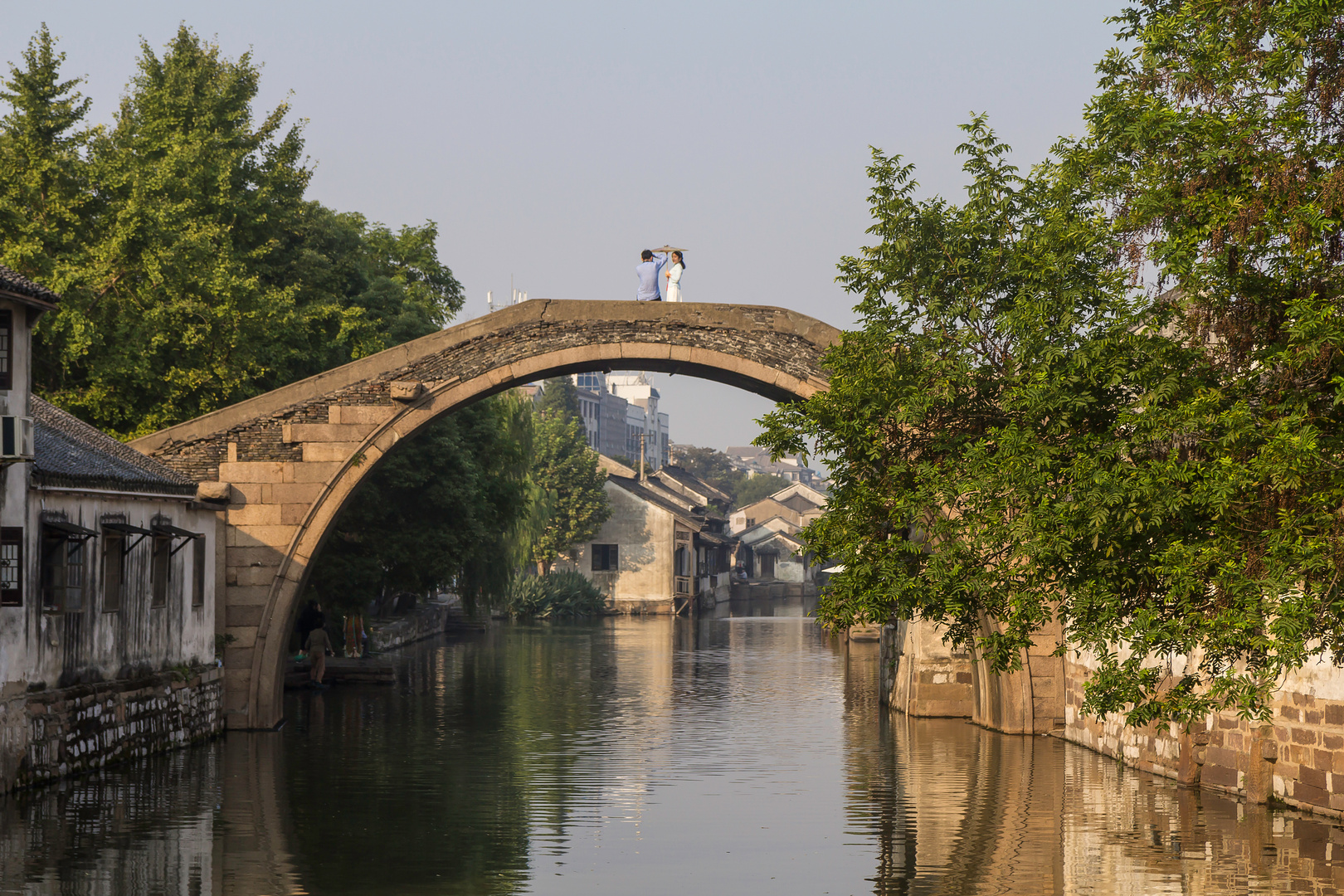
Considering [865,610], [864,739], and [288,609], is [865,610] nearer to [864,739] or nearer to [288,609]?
[864,739]

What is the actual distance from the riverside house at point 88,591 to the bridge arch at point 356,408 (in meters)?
0.57

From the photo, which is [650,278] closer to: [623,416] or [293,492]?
[293,492]

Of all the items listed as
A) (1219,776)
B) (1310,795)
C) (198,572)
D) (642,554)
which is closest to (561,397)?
(642,554)

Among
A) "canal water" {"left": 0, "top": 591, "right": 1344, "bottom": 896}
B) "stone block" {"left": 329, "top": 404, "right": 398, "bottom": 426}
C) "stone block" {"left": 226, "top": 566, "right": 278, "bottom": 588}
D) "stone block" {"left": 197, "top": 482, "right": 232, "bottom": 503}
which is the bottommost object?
"canal water" {"left": 0, "top": 591, "right": 1344, "bottom": 896}

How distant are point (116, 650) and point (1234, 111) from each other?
13.7m

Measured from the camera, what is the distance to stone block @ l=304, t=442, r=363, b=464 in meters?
22.6

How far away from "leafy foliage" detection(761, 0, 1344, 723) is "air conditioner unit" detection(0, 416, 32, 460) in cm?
923

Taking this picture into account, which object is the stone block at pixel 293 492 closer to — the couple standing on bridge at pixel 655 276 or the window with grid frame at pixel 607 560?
the couple standing on bridge at pixel 655 276

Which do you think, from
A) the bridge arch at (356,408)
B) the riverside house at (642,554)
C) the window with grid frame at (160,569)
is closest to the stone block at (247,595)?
the bridge arch at (356,408)

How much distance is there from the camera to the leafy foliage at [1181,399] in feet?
41.1

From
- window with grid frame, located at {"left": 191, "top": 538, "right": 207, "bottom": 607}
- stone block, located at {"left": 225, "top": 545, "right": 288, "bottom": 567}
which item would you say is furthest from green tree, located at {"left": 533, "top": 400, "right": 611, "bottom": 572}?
window with grid frame, located at {"left": 191, "top": 538, "right": 207, "bottom": 607}

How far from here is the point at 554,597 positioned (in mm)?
60281

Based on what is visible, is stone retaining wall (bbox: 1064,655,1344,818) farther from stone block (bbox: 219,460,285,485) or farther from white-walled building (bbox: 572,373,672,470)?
white-walled building (bbox: 572,373,672,470)

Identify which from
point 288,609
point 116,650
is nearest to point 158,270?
point 288,609
